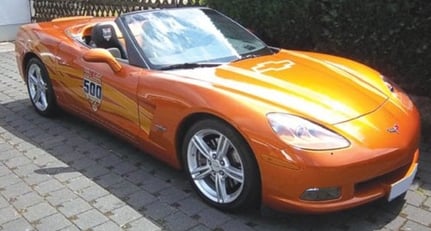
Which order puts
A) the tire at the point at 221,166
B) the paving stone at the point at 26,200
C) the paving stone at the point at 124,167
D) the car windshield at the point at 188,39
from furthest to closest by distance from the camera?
1. the paving stone at the point at 124,167
2. the car windshield at the point at 188,39
3. the paving stone at the point at 26,200
4. the tire at the point at 221,166

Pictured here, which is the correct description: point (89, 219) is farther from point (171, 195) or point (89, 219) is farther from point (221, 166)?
point (221, 166)

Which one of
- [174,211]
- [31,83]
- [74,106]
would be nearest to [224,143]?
[174,211]

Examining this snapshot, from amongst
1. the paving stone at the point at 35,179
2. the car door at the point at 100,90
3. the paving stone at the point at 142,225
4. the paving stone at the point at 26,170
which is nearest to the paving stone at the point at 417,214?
the paving stone at the point at 142,225

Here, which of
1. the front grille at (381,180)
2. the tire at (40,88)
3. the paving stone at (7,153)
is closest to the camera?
the front grille at (381,180)

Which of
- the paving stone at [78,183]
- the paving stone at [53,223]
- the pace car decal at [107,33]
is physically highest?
the pace car decal at [107,33]

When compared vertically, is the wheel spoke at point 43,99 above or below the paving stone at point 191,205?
above

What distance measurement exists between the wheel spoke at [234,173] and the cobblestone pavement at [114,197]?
0.89 feet

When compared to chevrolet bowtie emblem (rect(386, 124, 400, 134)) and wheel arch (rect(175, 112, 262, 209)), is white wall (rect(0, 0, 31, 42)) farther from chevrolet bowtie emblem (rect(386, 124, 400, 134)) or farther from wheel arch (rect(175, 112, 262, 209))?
chevrolet bowtie emblem (rect(386, 124, 400, 134))

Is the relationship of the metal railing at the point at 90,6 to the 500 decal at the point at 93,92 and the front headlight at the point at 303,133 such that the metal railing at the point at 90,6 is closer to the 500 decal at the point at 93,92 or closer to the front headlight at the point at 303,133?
the 500 decal at the point at 93,92

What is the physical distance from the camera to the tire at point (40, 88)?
4988mm

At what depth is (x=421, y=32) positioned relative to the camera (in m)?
4.46

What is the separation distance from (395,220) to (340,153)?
765 millimetres

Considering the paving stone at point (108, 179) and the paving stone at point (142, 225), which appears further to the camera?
the paving stone at point (108, 179)

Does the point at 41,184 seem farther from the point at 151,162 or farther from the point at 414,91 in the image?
the point at 414,91
